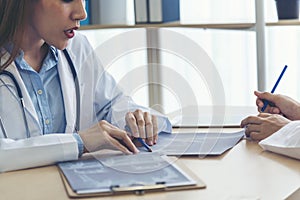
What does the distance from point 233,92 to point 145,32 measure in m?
0.56

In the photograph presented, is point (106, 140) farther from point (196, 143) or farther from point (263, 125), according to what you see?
point (263, 125)

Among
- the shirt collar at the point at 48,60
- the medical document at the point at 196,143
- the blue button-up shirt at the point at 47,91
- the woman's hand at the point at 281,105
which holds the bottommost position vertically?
the medical document at the point at 196,143

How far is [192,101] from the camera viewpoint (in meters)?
2.00

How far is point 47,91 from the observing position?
5.06 feet

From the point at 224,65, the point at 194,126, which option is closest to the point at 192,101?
the point at 194,126

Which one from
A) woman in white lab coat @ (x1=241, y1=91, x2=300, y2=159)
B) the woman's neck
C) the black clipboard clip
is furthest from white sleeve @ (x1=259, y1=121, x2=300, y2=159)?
the woman's neck

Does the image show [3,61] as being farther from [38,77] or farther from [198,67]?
[198,67]

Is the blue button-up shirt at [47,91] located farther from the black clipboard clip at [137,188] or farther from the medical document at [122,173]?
the black clipboard clip at [137,188]

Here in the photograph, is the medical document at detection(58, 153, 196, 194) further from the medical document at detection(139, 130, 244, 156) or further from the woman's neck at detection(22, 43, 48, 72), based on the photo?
the woman's neck at detection(22, 43, 48, 72)

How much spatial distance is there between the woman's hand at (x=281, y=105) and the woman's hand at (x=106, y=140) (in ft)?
1.51

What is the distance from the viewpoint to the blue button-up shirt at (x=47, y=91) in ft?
4.89

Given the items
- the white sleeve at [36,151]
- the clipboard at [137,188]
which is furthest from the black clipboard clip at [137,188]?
the white sleeve at [36,151]

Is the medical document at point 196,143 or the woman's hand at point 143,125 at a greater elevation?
the woman's hand at point 143,125

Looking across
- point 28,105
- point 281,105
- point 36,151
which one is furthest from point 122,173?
point 281,105
